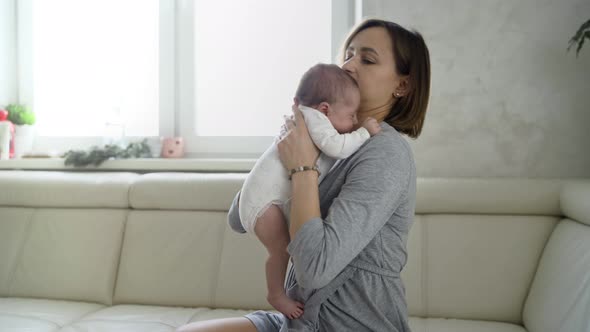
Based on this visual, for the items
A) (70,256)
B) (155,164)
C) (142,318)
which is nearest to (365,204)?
(142,318)

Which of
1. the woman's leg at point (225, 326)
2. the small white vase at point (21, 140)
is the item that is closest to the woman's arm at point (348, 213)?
the woman's leg at point (225, 326)

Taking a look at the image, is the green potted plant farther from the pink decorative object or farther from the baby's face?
the baby's face

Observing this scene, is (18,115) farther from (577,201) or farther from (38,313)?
(577,201)

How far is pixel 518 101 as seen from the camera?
241 cm

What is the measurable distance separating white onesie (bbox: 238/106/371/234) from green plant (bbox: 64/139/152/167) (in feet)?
5.67

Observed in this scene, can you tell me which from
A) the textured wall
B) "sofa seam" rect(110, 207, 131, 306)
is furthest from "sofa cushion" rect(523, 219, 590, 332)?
"sofa seam" rect(110, 207, 131, 306)

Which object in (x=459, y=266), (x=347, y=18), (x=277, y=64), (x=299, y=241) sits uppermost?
(x=347, y=18)

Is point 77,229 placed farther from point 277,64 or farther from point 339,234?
point 339,234

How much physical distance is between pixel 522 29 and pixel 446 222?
38.1 inches

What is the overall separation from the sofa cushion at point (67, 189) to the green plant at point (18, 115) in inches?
21.4

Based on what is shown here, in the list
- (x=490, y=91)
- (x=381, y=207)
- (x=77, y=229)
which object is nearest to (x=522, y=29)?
(x=490, y=91)

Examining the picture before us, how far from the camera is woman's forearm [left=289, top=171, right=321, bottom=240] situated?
3.55ft

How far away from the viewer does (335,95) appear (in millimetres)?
1238

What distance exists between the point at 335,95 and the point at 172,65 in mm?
2007
